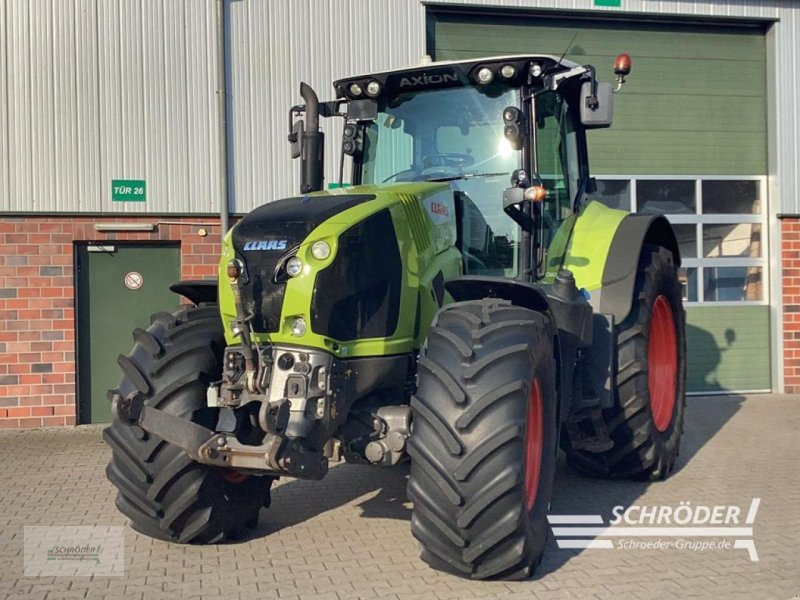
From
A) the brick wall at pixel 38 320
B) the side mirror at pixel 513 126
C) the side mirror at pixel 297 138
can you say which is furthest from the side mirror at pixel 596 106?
the brick wall at pixel 38 320

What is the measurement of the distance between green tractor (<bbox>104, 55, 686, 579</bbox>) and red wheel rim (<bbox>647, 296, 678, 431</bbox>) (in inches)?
19.0

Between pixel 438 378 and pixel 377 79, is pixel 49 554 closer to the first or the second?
pixel 438 378

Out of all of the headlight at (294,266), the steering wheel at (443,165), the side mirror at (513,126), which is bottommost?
the headlight at (294,266)

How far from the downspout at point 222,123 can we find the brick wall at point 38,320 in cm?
138

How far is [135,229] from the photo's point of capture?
1007 centimetres

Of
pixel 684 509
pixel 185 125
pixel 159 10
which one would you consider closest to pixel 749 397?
pixel 684 509

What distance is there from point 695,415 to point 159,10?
732 cm

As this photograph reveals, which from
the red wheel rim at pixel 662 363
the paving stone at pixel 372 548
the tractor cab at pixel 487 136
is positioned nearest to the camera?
the paving stone at pixel 372 548

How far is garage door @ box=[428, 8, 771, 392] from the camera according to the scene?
38.4 feet
